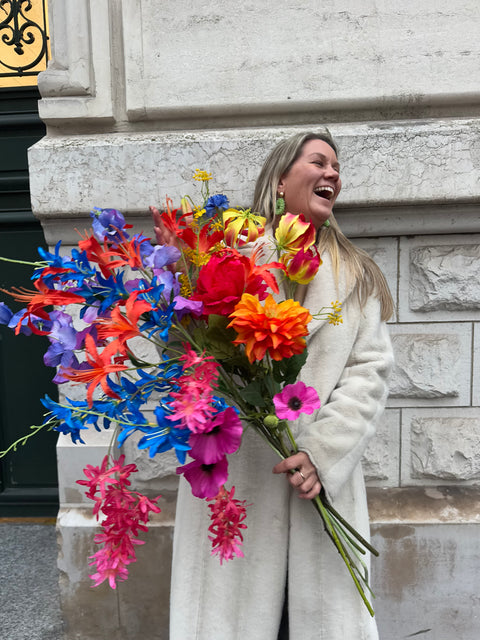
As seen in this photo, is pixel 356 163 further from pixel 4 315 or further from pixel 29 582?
pixel 29 582

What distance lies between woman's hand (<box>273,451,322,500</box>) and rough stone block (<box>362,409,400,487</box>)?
121 cm

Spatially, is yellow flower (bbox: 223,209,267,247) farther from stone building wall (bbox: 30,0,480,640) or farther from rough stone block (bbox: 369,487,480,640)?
rough stone block (bbox: 369,487,480,640)

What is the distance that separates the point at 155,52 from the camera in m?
2.62

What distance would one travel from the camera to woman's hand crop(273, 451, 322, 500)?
5.14 feet

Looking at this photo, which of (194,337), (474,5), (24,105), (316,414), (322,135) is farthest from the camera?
(24,105)

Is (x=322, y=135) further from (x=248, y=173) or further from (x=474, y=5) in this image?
(x=474, y=5)

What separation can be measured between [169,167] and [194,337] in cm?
141

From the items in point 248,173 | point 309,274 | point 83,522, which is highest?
point 248,173

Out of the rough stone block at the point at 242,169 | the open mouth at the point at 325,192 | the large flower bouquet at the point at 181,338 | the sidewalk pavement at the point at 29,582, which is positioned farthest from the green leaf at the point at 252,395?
the sidewalk pavement at the point at 29,582

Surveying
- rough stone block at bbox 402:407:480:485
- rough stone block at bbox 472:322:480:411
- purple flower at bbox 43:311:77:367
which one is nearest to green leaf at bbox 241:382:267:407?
purple flower at bbox 43:311:77:367

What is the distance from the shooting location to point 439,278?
8.77 ft

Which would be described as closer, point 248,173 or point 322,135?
point 322,135

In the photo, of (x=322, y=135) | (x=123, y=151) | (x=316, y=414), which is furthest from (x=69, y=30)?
(x=316, y=414)

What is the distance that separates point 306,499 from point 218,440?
1.95ft
